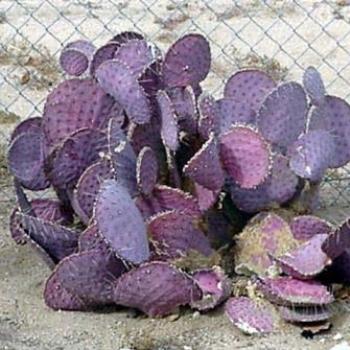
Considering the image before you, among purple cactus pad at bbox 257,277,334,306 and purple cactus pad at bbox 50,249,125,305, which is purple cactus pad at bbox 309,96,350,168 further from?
purple cactus pad at bbox 50,249,125,305

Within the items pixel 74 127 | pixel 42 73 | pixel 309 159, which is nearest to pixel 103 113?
pixel 74 127

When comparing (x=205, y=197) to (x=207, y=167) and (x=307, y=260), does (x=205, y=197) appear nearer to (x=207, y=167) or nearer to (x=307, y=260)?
(x=207, y=167)

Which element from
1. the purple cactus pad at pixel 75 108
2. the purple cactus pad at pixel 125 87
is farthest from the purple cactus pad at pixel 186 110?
the purple cactus pad at pixel 75 108

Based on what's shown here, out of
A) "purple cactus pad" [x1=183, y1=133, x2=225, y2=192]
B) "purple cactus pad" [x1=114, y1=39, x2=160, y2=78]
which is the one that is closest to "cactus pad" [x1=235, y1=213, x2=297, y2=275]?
"purple cactus pad" [x1=183, y1=133, x2=225, y2=192]

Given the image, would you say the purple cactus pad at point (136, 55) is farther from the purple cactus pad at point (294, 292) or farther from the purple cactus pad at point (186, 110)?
the purple cactus pad at point (294, 292)

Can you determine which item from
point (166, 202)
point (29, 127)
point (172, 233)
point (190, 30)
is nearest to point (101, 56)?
point (29, 127)

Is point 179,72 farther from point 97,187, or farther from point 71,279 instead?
point 71,279
